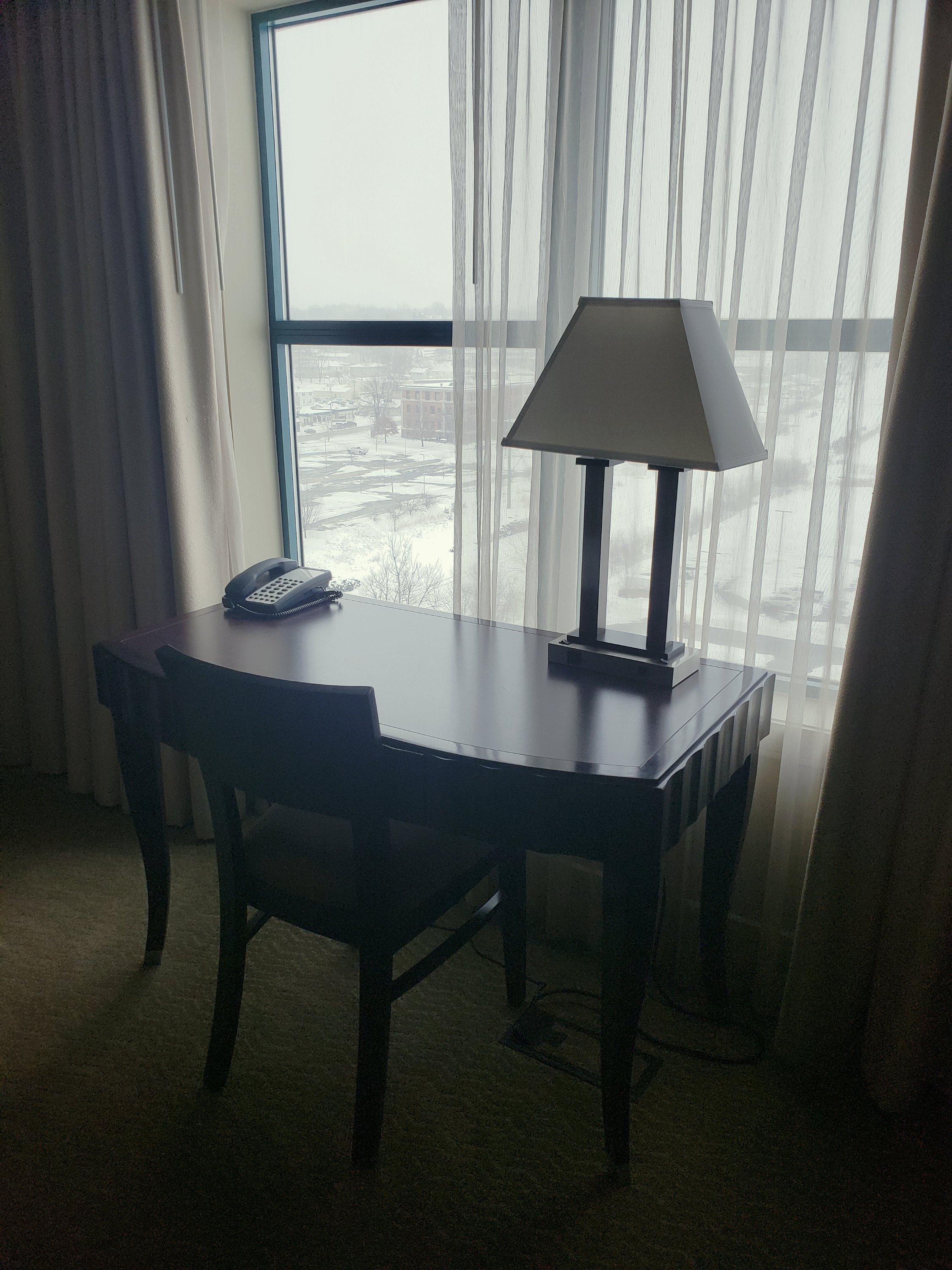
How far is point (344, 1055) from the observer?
1.77m

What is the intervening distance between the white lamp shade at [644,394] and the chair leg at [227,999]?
3.24 ft

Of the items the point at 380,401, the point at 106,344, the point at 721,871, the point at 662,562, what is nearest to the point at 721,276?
the point at 662,562

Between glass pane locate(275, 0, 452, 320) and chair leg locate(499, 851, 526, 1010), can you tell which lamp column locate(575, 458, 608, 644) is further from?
glass pane locate(275, 0, 452, 320)

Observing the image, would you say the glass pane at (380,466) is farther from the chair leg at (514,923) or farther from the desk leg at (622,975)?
the desk leg at (622,975)

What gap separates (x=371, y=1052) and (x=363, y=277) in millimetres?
1856

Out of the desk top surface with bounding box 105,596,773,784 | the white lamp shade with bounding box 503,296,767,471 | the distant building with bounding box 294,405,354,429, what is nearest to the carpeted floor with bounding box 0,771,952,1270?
the desk top surface with bounding box 105,596,773,784

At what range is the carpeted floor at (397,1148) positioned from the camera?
139 cm

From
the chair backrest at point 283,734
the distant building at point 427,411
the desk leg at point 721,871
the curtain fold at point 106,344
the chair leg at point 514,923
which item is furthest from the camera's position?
the distant building at point 427,411

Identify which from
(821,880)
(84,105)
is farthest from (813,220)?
(84,105)

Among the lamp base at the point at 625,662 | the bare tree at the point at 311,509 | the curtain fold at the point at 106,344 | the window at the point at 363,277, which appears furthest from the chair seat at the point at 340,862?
the bare tree at the point at 311,509

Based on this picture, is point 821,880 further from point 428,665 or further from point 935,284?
point 935,284

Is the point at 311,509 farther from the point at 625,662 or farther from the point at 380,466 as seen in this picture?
the point at 625,662

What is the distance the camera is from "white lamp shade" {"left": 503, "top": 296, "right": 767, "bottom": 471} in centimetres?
141

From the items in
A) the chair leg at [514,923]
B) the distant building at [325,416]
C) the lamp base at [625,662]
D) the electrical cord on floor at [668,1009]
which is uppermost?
the distant building at [325,416]
